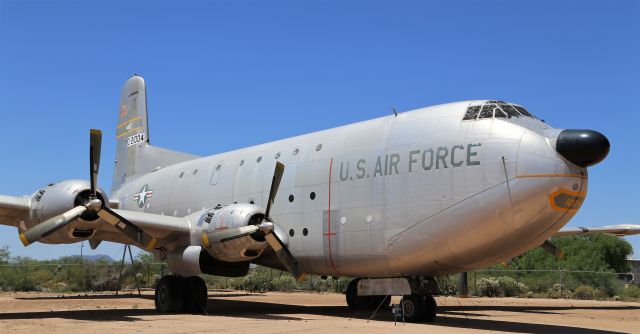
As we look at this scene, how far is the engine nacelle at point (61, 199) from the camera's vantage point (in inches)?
567

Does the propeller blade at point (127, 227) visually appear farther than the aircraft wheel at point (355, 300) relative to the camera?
No

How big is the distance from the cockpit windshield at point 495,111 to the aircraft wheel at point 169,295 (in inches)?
338

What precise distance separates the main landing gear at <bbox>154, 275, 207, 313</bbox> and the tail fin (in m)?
7.96

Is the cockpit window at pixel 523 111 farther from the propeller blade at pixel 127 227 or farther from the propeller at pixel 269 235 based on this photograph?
the propeller blade at pixel 127 227

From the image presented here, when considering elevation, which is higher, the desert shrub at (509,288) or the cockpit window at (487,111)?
the cockpit window at (487,111)

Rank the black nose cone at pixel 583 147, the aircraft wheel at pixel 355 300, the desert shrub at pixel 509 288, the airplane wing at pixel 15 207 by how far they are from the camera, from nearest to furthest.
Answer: the black nose cone at pixel 583 147
the airplane wing at pixel 15 207
the aircraft wheel at pixel 355 300
the desert shrub at pixel 509 288

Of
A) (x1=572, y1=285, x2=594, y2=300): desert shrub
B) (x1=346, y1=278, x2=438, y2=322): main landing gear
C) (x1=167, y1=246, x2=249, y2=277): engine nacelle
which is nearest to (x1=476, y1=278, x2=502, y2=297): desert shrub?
(x1=572, y1=285, x2=594, y2=300): desert shrub

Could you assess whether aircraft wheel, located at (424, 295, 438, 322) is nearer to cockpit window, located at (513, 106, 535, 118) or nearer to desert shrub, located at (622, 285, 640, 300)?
cockpit window, located at (513, 106, 535, 118)

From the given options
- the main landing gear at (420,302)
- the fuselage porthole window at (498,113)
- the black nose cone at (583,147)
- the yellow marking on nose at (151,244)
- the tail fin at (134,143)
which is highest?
the tail fin at (134,143)

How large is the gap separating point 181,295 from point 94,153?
181 inches

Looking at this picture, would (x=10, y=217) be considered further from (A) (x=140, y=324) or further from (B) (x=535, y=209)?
(B) (x=535, y=209)

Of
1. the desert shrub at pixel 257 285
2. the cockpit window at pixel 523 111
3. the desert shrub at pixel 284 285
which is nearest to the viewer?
the cockpit window at pixel 523 111

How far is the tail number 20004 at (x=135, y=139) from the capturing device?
26.2 metres

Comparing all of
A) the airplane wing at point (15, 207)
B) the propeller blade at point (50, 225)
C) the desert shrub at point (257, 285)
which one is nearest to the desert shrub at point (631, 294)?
the desert shrub at point (257, 285)
